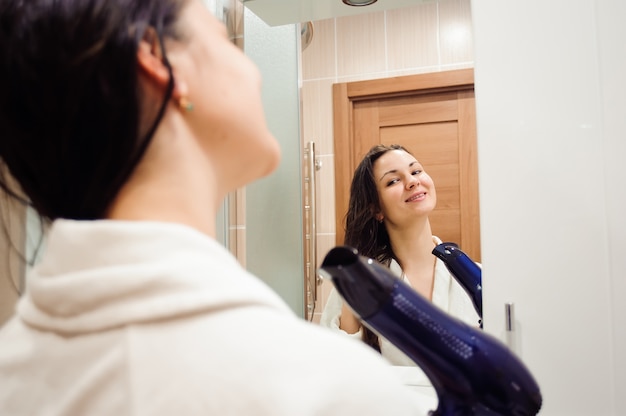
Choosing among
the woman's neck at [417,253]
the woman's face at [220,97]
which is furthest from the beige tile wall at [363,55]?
the woman's face at [220,97]

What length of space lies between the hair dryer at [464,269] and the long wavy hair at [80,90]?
669 millimetres

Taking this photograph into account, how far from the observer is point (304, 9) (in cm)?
106

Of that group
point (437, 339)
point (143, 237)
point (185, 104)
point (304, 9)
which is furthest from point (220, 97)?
point (304, 9)

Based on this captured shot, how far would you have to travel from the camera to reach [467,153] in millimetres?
902

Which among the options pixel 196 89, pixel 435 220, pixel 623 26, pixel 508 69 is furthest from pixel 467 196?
pixel 196 89

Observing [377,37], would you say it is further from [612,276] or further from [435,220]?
[612,276]

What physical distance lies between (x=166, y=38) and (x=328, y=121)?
649 mm

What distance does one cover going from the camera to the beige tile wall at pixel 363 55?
92cm

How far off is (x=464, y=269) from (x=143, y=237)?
2.31 feet

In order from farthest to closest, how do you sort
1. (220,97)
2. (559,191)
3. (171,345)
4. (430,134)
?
(430,134) → (559,191) → (220,97) → (171,345)

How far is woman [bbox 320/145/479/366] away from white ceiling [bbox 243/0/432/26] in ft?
1.01

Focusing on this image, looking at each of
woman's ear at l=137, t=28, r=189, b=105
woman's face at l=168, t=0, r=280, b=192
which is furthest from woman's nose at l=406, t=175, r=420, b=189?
woman's ear at l=137, t=28, r=189, b=105

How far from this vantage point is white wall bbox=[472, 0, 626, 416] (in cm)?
77

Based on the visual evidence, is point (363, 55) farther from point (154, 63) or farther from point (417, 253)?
point (154, 63)
